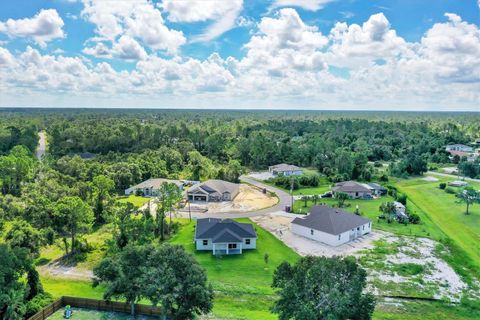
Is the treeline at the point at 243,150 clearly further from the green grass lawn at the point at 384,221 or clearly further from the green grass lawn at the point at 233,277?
the green grass lawn at the point at 233,277

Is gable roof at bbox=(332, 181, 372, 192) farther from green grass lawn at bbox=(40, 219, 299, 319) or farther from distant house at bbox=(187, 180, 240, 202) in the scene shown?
green grass lawn at bbox=(40, 219, 299, 319)

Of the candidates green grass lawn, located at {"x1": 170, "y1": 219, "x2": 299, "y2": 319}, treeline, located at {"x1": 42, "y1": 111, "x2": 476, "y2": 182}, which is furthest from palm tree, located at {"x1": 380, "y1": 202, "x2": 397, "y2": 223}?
treeline, located at {"x1": 42, "y1": 111, "x2": 476, "y2": 182}

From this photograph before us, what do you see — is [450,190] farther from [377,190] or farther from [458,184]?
[377,190]

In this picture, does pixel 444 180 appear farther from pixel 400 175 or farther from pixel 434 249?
pixel 434 249

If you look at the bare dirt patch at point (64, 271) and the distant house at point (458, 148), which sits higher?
the distant house at point (458, 148)

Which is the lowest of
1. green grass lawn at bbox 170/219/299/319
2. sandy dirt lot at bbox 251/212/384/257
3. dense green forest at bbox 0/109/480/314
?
green grass lawn at bbox 170/219/299/319

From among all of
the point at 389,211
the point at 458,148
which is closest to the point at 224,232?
the point at 389,211

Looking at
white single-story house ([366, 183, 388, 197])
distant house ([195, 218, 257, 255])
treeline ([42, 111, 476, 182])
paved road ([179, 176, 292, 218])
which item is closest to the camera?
distant house ([195, 218, 257, 255])

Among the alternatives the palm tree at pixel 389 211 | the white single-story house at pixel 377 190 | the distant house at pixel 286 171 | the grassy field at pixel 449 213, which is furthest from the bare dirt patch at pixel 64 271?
the distant house at pixel 286 171
